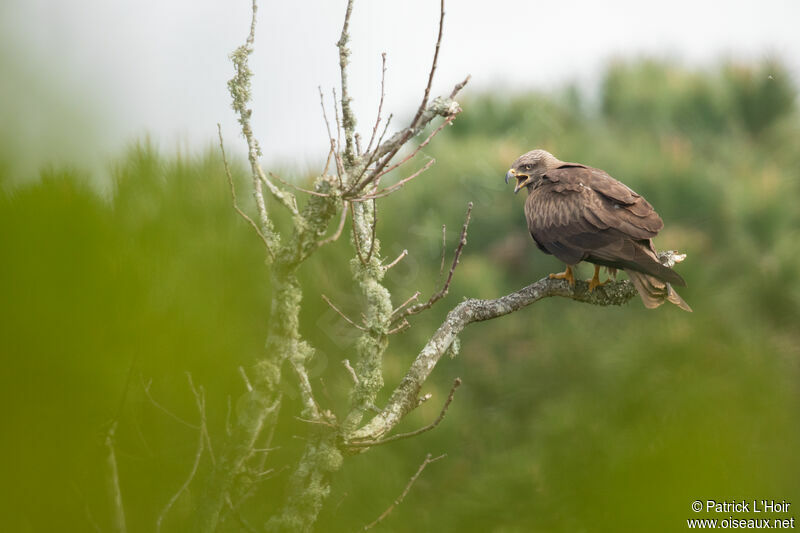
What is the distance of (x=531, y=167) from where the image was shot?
4.82 meters

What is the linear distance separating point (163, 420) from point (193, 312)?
0.73m

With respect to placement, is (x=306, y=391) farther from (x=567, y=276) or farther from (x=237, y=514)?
(x=567, y=276)

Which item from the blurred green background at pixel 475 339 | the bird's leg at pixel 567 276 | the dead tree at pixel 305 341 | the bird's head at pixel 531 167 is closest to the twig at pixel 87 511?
the blurred green background at pixel 475 339

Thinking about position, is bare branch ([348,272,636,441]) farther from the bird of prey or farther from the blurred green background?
the blurred green background

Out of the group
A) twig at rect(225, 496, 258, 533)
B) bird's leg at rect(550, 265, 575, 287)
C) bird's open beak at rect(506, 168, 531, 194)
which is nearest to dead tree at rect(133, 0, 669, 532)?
twig at rect(225, 496, 258, 533)

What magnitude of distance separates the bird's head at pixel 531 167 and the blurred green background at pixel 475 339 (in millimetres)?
1757

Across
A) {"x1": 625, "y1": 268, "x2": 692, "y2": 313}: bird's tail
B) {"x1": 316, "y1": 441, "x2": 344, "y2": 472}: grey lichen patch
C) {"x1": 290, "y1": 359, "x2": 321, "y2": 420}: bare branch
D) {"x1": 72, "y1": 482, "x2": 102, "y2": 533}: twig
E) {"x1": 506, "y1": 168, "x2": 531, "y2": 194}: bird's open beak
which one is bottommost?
{"x1": 72, "y1": 482, "x2": 102, "y2": 533}: twig

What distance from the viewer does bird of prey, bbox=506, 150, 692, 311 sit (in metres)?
3.66

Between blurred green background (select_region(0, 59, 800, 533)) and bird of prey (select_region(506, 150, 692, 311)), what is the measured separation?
1.43 metres

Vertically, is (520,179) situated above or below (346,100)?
above

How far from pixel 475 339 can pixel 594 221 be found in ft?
11.2

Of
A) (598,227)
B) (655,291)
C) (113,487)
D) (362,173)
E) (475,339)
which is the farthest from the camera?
(475,339)

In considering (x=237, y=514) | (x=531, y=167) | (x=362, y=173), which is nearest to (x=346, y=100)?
(x=362, y=173)

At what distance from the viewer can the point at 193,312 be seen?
455 centimetres
